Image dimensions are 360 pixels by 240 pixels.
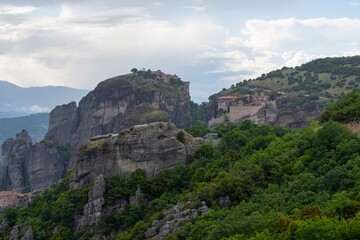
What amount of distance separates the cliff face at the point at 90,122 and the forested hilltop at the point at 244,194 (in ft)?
164

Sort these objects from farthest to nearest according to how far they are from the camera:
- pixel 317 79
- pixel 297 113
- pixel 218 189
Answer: pixel 317 79, pixel 297 113, pixel 218 189

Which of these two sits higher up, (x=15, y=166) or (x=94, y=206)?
(x=94, y=206)

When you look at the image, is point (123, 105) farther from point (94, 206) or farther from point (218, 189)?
point (218, 189)

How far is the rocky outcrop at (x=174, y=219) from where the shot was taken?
49656 mm

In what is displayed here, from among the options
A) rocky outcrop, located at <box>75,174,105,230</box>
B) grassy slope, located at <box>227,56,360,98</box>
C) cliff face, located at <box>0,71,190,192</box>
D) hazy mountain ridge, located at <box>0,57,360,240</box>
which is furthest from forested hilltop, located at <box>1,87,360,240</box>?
grassy slope, located at <box>227,56,360,98</box>

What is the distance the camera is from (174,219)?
168 ft

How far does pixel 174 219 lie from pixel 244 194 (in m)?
4.92

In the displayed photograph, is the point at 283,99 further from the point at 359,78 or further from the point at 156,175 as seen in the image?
the point at 156,175

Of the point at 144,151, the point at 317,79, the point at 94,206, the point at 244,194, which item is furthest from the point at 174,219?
the point at 317,79

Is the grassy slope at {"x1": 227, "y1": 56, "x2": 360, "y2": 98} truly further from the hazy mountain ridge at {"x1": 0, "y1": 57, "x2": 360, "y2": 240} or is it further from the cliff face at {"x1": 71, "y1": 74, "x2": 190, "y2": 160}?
the hazy mountain ridge at {"x1": 0, "y1": 57, "x2": 360, "y2": 240}

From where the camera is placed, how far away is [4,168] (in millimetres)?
132250

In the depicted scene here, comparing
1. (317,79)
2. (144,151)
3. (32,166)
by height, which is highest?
(317,79)

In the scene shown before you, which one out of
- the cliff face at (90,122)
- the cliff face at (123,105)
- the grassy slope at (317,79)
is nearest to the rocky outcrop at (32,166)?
the cliff face at (90,122)

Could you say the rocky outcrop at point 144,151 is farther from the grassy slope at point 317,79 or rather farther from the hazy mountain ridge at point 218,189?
the grassy slope at point 317,79
